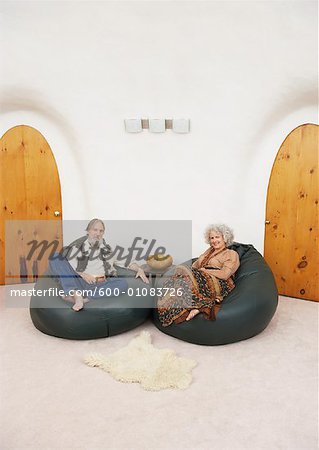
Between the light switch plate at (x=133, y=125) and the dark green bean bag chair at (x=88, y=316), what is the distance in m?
1.79

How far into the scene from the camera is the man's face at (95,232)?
365 centimetres

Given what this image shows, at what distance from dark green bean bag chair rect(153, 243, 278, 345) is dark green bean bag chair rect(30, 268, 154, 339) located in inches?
10.0

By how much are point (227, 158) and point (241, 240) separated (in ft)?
2.87

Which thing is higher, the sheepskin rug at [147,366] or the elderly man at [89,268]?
the elderly man at [89,268]

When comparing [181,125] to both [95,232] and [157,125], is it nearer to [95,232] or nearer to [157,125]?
[157,125]

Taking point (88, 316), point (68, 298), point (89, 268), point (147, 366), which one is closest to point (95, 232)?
point (89, 268)

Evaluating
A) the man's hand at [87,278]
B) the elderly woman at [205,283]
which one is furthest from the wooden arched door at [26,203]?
the elderly woman at [205,283]

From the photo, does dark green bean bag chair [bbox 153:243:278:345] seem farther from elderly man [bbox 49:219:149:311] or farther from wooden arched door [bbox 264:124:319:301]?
wooden arched door [bbox 264:124:319:301]

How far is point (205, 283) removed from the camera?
3553 millimetres

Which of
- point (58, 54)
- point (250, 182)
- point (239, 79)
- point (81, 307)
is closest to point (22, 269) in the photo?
point (81, 307)

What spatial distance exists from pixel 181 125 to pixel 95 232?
4.86ft

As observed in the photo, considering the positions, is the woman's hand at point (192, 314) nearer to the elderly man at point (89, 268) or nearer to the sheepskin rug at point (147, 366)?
the sheepskin rug at point (147, 366)

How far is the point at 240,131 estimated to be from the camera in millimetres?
4258

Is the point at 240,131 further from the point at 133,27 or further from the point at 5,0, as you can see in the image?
the point at 5,0
